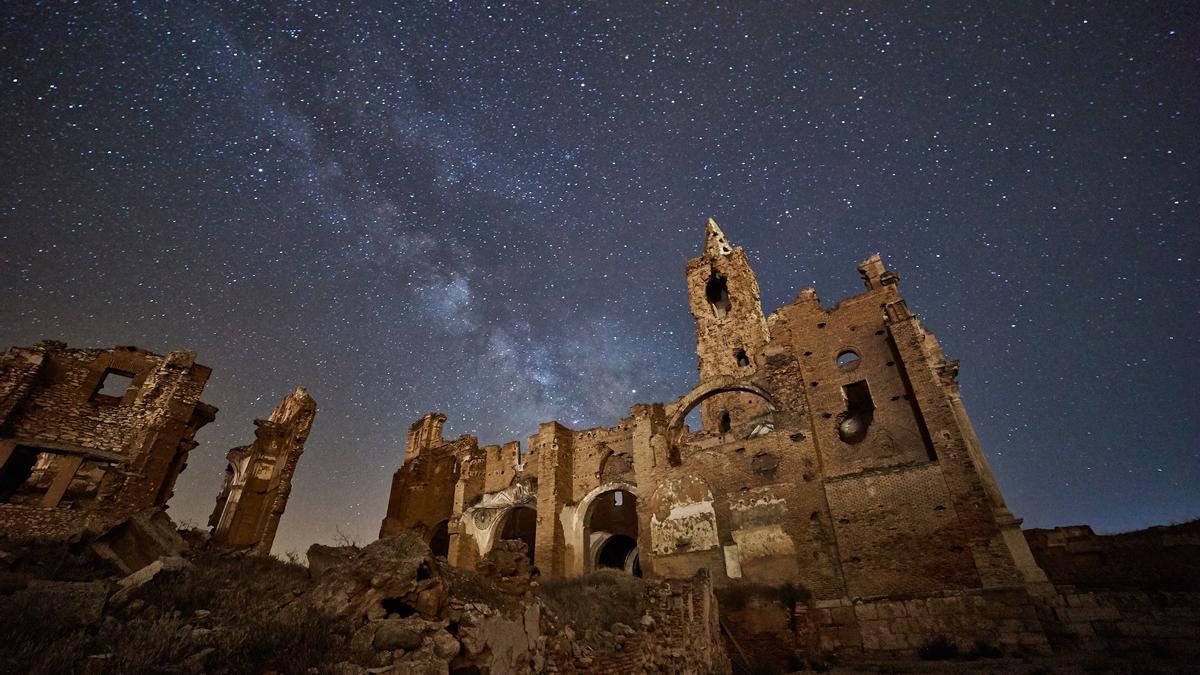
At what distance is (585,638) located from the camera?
7.43 metres

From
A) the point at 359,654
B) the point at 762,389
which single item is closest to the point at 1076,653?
the point at 762,389

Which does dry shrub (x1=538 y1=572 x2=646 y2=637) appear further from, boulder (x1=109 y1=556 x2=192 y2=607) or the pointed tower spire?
the pointed tower spire

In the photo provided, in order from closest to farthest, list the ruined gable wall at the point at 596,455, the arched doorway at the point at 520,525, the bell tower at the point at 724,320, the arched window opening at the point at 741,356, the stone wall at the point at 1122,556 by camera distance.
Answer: the stone wall at the point at 1122,556 < the ruined gable wall at the point at 596,455 < the arched doorway at the point at 520,525 < the bell tower at the point at 724,320 < the arched window opening at the point at 741,356

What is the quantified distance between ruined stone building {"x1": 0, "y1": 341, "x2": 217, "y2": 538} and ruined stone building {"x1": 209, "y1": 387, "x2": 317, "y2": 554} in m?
2.72

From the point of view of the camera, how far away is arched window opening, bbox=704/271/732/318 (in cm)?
3212

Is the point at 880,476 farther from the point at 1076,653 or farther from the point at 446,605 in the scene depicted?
the point at 446,605

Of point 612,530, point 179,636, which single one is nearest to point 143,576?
point 179,636

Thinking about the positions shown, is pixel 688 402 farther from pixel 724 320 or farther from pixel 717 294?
pixel 717 294

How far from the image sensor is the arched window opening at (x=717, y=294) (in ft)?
105

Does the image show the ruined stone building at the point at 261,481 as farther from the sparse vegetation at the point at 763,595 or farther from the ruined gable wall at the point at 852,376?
the ruined gable wall at the point at 852,376

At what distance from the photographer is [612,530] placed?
79.0ft

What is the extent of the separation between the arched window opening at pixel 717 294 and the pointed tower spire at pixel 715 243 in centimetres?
196

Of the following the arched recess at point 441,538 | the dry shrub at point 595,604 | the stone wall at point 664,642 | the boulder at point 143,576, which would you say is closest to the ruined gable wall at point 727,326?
the arched recess at point 441,538

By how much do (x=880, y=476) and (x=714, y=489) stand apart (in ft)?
17.0
